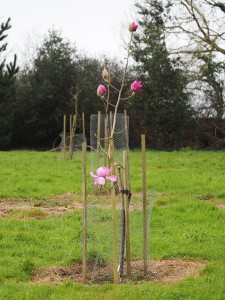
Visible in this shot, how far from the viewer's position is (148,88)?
28.2 m

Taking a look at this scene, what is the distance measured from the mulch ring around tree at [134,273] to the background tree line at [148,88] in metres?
17.6

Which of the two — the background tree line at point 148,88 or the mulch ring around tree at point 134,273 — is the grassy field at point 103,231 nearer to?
the mulch ring around tree at point 134,273

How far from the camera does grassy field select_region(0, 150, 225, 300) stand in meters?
5.67

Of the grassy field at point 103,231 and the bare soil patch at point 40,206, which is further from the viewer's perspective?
the bare soil patch at point 40,206

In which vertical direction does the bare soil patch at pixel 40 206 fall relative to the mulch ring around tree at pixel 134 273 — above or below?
above

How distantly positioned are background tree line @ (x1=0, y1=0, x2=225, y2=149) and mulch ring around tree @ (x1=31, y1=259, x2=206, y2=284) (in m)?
17.6

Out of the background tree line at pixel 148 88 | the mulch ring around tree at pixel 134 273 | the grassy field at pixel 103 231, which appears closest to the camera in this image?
the grassy field at pixel 103 231

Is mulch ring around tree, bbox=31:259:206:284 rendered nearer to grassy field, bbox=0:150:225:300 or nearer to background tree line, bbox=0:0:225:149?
grassy field, bbox=0:150:225:300

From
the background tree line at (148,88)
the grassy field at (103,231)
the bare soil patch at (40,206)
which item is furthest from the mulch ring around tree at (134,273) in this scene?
the background tree line at (148,88)

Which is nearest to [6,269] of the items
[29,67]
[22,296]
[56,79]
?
[22,296]

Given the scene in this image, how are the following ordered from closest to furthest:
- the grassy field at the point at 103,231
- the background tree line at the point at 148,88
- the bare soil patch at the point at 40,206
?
the grassy field at the point at 103,231
the bare soil patch at the point at 40,206
the background tree line at the point at 148,88

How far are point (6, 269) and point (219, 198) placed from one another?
6.90 m

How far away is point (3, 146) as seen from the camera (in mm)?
29969

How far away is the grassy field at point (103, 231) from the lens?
18.6 feet
